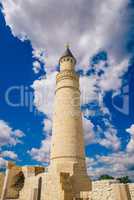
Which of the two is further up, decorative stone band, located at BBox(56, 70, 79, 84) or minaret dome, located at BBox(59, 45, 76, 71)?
minaret dome, located at BBox(59, 45, 76, 71)

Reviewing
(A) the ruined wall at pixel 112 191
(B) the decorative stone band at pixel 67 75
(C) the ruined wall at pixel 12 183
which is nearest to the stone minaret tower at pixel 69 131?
Answer: (B) the decorative stone band at pixel 67 75

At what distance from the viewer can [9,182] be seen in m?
26.5

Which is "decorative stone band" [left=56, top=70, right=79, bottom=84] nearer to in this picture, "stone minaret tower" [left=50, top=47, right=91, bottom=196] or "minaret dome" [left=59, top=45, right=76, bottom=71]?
"stone minaret tower" [left=50, top=47, right=91, bottom=196]

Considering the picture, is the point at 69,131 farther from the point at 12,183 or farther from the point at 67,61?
the point at 12,183

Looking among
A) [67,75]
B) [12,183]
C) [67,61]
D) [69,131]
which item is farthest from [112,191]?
[12,183]

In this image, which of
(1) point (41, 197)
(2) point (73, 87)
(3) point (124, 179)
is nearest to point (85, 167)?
(1) point (41, 197)

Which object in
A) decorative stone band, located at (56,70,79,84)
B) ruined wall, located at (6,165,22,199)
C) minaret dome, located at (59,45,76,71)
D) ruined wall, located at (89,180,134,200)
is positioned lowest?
ruined wall, located at (89,180,134,200)

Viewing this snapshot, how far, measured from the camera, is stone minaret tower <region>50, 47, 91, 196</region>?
1914 cm

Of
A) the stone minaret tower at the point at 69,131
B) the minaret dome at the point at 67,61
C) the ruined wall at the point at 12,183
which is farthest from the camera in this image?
the ruined wall at the point at 12,183

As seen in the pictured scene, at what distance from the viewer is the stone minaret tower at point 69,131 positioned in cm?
1914

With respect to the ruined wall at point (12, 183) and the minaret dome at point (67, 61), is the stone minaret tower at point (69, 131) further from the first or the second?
the ruined wall at point (12, 183)

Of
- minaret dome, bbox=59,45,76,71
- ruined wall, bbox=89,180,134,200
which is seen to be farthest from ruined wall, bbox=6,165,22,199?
ruined wall, bbox=89,180,134,200

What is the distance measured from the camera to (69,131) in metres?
21.1

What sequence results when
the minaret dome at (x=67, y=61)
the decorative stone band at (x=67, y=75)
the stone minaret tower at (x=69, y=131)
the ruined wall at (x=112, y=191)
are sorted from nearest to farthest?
the ruined wall at (x=112, y=191) < the stone minaret tower at (x=69, y=131) < the decorative stone band at (x=67, y=75) < the minaret dome at (x=67, y=61)
